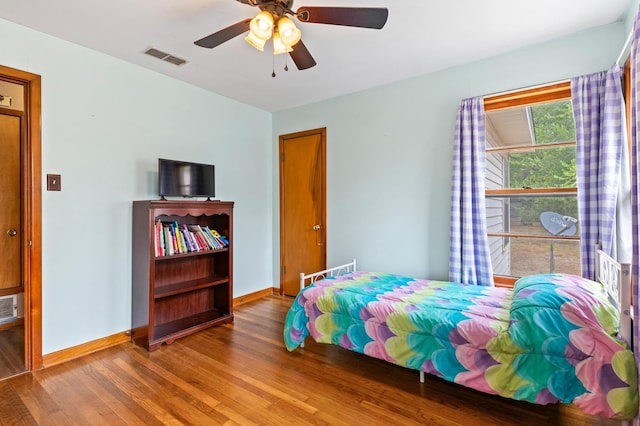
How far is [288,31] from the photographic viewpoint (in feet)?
5.99

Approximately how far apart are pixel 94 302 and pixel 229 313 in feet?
3.94

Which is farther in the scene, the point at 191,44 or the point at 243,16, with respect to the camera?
the point at 191,44

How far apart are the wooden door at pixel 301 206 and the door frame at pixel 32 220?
8.30 ft

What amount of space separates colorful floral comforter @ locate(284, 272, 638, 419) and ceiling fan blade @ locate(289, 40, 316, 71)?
67.8 inches

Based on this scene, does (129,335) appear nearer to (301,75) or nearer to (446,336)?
(446,336)

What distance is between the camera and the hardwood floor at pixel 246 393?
1.81 m

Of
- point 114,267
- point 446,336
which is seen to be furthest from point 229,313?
point 446,336

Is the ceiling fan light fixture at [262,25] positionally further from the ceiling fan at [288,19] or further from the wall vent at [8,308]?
the wall vent at [8,308]

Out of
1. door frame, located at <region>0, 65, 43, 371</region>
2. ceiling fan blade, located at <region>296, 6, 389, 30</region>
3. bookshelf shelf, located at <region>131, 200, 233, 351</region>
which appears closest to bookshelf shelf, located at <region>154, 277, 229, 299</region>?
bookshelf shelf, located at <region>131, 200, 233, 351</region>

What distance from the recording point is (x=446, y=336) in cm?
194

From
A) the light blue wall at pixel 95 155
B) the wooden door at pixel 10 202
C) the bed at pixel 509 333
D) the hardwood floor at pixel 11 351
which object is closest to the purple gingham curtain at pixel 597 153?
the bed at pixel 509 333

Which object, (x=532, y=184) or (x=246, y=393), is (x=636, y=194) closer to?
(x=532, y=184)

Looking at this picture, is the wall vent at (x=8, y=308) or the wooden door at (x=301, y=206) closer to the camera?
the wall vent at (x=8, y=308)

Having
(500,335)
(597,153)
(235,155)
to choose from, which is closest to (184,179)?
(235,155)
